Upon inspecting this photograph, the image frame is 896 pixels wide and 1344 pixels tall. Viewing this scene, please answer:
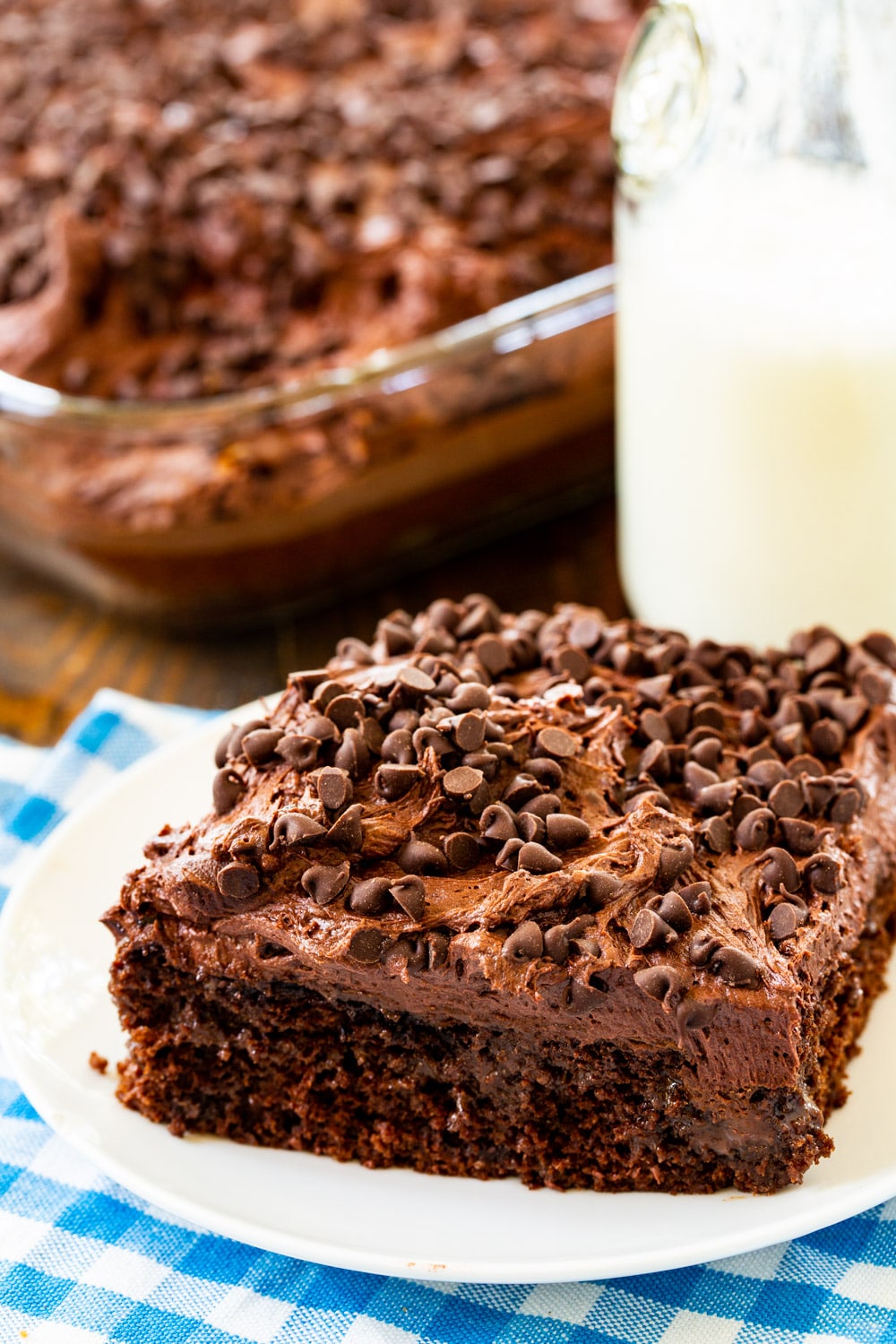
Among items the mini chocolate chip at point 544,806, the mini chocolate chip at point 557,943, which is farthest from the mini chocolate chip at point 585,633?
the mini chocolate chip at point 557,943

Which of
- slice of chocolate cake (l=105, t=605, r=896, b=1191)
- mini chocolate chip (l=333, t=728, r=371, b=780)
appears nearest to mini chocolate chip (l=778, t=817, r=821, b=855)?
slice of chocolate cake (l=105, t=605, r=896, b=1191)

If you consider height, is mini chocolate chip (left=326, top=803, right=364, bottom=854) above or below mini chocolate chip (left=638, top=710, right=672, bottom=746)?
above

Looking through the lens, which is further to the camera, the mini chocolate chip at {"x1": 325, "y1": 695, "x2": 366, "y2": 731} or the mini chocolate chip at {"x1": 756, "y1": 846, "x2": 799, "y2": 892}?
the mini chocolate chip at {"x1": 325, "y1": 695, "x2": 366, "y2": 731}

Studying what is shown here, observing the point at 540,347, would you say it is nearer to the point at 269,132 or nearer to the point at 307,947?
the point at 269,132

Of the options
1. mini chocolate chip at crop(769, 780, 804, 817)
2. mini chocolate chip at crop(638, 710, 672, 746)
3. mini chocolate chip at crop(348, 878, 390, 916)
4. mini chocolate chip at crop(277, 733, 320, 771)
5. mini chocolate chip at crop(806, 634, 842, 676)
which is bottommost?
mini chocolate chip at crop(806, 634, 842, 676)

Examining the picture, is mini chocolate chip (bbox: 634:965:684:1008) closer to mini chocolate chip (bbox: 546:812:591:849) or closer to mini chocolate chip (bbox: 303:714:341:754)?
mini chocolate chip (bbox: 546:812:591:849)

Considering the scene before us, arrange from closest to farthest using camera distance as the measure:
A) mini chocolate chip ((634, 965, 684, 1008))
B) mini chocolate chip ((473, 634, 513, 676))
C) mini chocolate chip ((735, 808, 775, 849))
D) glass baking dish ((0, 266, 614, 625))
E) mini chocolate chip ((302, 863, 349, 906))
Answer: mini chocolate chip ((634, 965, 684, 1008))
mini chocolate chip ((302, 863, 349, 906))
mini chocolate chip ((735, 808, 775, 849))
mini chocolate chip ((473, 634, 513, 676))
glass baking dish ((0, 266, 614, 625))

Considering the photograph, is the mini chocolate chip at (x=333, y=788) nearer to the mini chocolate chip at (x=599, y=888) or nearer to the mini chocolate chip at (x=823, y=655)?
the mini chocolate chip at (x=599, y=888)

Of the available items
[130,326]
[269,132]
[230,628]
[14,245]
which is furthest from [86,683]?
[269,132]
